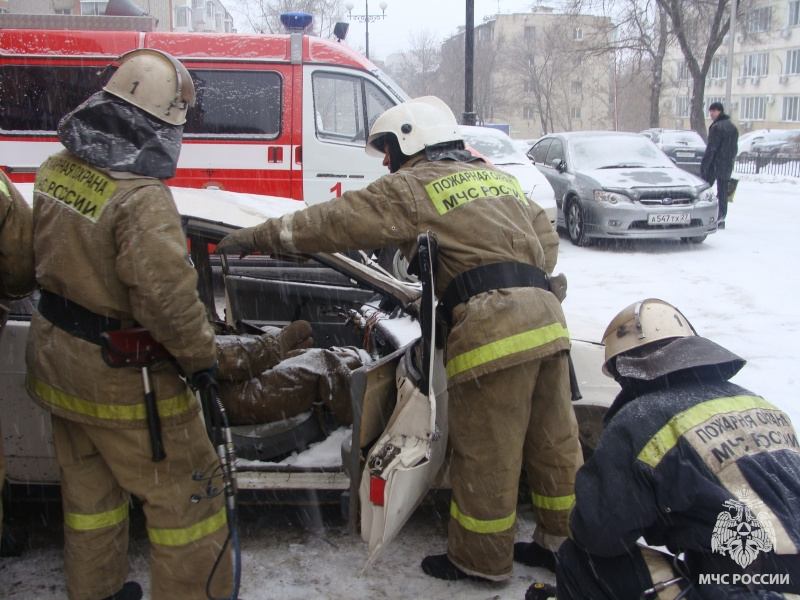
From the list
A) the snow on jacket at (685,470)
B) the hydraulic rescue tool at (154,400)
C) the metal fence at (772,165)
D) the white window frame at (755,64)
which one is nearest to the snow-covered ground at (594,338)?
the hydraulic rescue tool at (154,400)

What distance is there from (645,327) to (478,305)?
727mm

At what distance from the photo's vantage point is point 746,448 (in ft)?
5.65

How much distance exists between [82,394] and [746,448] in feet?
6.45

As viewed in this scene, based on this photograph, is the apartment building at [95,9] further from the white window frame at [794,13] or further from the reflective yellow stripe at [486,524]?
the white window frame at [794,13]

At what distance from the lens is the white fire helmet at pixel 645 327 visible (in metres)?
1.99

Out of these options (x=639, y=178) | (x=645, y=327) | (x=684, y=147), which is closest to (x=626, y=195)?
(x=639, y=178)

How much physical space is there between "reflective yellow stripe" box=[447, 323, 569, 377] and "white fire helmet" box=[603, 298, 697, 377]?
1.62ft

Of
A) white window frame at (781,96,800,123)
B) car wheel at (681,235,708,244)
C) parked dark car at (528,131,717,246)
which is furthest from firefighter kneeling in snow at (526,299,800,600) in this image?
white window frame at (781,96,800,123)

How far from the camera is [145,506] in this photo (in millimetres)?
2467

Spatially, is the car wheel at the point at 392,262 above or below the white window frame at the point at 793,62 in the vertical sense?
below

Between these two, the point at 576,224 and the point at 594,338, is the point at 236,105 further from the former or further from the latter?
the point at 576,224

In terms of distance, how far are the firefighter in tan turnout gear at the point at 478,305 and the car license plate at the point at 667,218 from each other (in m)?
7.16

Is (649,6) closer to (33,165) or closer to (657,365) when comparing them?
(33,165)

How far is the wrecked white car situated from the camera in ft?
8.51
